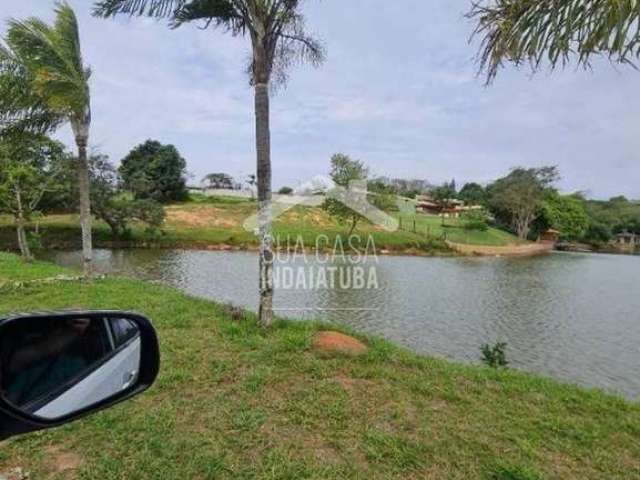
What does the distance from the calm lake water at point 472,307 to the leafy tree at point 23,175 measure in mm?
3205

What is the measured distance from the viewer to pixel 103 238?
25719 mm

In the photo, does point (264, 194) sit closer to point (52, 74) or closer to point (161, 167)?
point (52, 74)

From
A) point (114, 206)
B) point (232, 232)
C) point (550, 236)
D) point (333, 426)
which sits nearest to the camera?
point (333, 426)

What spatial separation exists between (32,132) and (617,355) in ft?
46.8

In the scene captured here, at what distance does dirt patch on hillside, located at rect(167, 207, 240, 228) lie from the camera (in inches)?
1238

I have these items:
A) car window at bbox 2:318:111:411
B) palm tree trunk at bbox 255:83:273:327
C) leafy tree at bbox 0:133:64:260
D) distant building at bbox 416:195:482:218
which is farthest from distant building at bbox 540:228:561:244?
car window at bbox 2:318:111:411

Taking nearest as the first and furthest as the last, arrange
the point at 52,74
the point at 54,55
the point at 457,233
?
the point at 52,74 → the point at 54,55 → the point at 457,233

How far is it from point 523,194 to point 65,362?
50947 mm

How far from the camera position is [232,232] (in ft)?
96.5

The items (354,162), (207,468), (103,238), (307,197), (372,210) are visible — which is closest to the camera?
(207,468)

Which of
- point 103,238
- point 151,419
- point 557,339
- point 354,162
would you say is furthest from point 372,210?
point 151,419

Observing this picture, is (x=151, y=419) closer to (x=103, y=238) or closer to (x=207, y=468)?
(x=207, y=468)

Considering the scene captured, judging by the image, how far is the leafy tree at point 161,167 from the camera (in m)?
41.8

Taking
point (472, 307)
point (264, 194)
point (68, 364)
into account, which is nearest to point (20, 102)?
point (264, 194)
